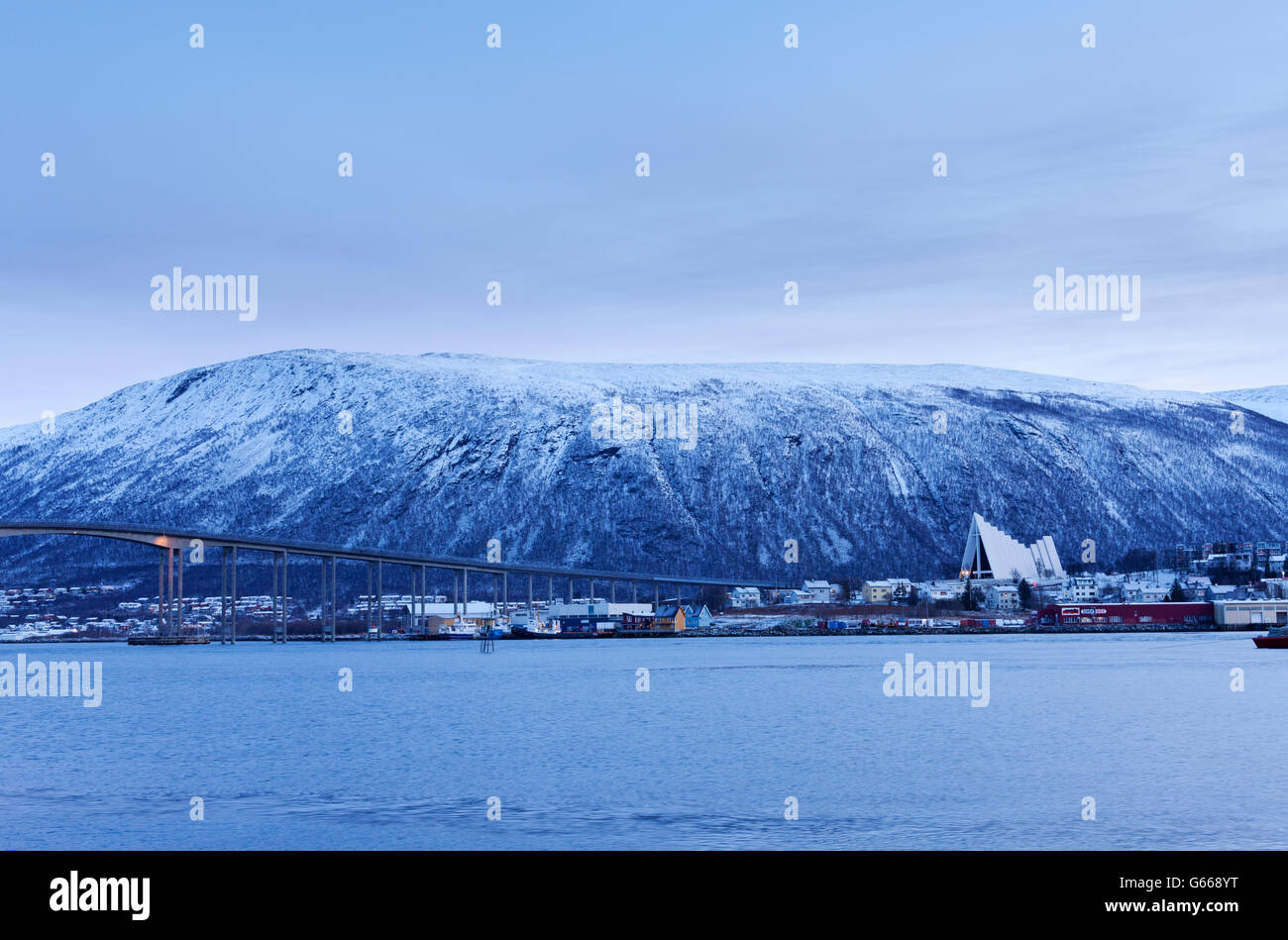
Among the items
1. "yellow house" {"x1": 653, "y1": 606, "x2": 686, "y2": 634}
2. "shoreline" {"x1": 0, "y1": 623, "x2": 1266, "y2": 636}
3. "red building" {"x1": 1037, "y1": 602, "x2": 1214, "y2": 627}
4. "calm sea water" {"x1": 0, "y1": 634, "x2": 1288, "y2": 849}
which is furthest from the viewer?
"yellow house" {"x1": 653, "y1": 606, "x2": 686, "y2": 634}

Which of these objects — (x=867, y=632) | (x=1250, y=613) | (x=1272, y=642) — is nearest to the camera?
(x=1272, y=642)

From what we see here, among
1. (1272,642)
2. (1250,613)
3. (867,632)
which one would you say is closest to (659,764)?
(1272,642)

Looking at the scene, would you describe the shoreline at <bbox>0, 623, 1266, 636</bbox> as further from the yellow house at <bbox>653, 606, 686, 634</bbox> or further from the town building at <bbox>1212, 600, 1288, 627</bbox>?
the yellow house at <bbox>653, 606, 686, 634</bbox>

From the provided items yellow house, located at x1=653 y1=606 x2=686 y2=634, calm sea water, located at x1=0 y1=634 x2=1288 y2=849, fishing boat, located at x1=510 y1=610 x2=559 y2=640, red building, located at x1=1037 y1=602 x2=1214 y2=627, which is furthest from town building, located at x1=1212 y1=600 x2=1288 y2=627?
calm sea water, located at x1=0 y1=634 x2=1288 y2=849

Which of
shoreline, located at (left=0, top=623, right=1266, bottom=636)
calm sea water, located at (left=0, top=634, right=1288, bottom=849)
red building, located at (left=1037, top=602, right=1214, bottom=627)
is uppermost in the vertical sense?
calm sea water, located at (left=0, top=634, right=1288, bottom=849)

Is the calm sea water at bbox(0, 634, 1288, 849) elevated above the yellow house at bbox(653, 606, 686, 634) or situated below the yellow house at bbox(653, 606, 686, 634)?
above

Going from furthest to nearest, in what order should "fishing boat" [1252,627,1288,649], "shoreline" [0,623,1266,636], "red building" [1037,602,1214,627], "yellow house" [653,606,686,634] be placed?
"yellow house" [653,606,686,634] → "red building" [1037,602,1214,627] → "shoreline" [0,623,1266,636] → "fishing boat" [1252,627,1288,649]

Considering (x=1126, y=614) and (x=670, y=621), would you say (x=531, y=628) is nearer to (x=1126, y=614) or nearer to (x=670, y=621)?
(x=670, y=621)
